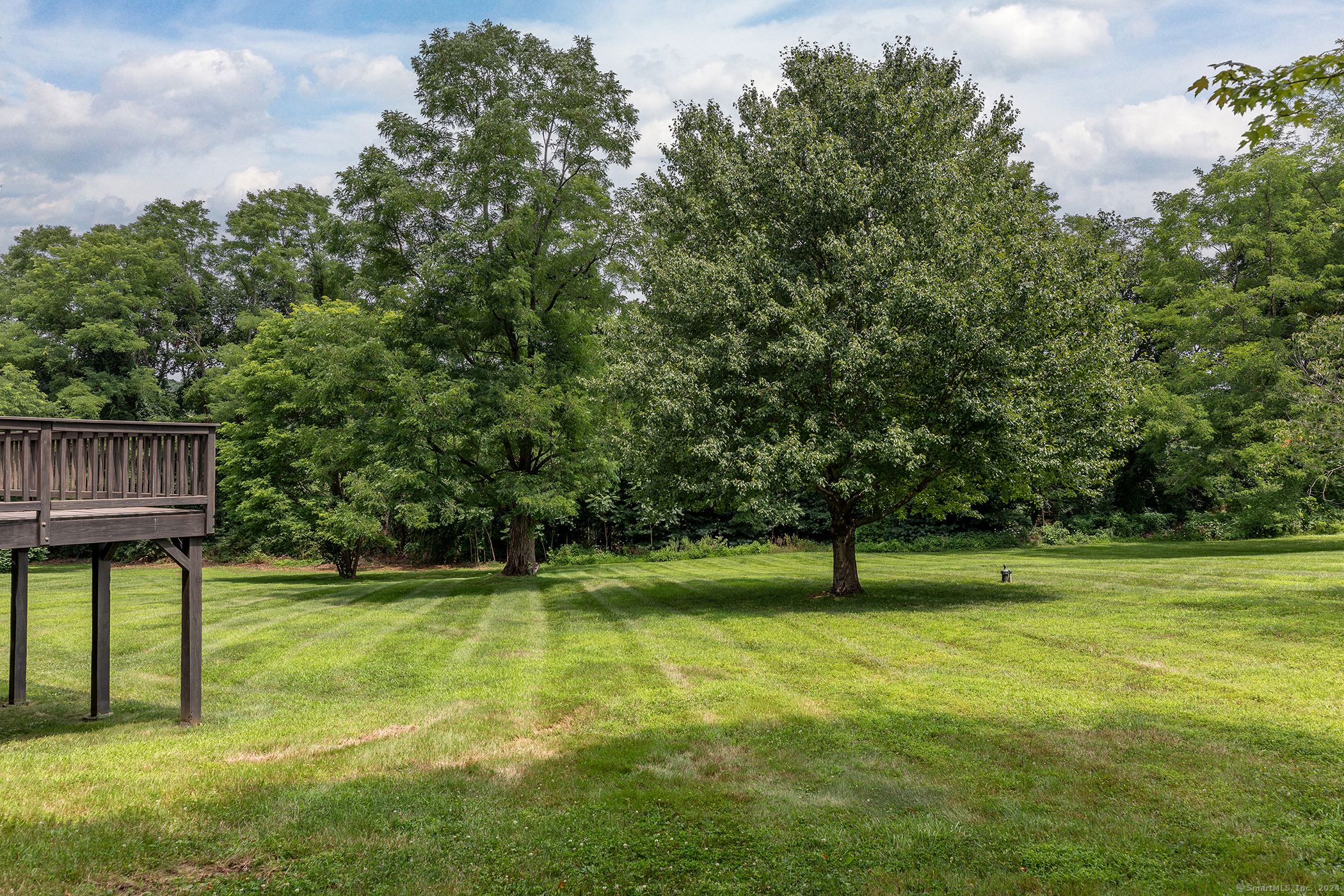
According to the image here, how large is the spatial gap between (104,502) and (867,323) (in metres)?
13.3

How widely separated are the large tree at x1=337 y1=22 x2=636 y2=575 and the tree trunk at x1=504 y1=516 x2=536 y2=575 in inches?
136

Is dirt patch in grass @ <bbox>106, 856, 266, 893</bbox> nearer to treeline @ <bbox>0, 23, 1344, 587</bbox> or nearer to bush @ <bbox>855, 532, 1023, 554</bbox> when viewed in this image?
treeline @ <bbox>0, 23, 1344, 587</bbox>

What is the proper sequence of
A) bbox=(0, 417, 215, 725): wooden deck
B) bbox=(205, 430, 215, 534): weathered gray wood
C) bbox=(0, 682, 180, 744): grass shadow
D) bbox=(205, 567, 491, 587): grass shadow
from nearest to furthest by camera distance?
bbox=(0, 417, 215, 725): wooden deck → bbox=(0, 682, 180, 744): grass shadow → bbox=(205, 430, 215, 534): weathered gray wood → bbox=(205, 567, 491, 587): grass shadow

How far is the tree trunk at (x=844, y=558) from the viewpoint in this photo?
1764 cm

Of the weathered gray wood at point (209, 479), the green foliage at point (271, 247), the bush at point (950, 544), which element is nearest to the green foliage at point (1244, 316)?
the bush at point (950, 544)

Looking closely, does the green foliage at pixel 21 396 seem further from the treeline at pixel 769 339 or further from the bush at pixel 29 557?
the bush at pixel 29 557

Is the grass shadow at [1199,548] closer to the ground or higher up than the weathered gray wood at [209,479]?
closer to the ground

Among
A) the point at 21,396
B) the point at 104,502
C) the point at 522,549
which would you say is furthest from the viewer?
the point at 21,396

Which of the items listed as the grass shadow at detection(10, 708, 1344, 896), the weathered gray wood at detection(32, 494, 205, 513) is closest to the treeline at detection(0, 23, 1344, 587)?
the grass shadow at detection(10, 708, 1344, 896)

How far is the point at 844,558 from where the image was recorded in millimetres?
17797

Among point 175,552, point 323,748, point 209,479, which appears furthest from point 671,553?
point 323,748

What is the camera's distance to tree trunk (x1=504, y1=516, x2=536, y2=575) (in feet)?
88.3

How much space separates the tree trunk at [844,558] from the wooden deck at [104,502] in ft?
43.2

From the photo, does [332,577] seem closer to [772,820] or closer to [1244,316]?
[772,820]
